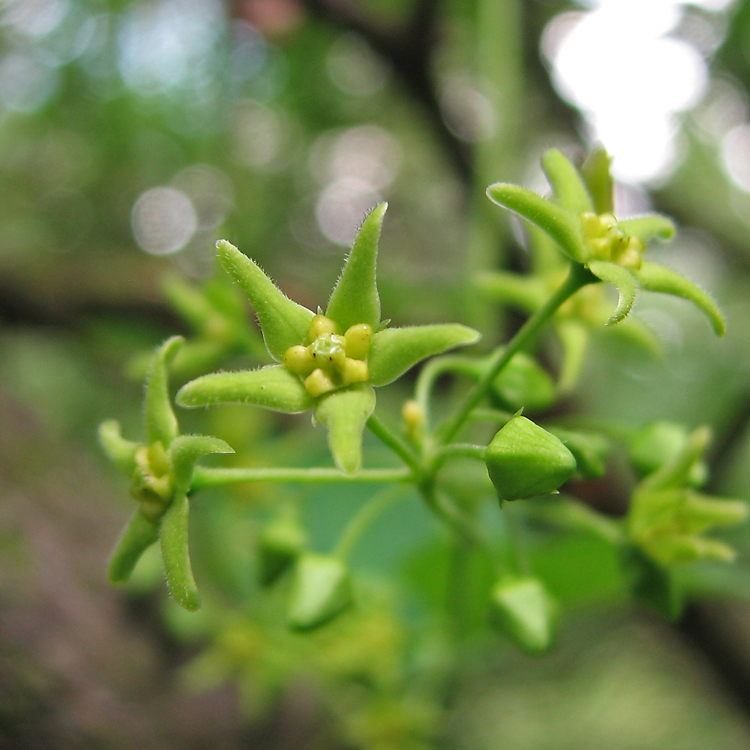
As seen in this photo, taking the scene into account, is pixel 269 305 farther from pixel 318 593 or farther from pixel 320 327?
pixel 318 593

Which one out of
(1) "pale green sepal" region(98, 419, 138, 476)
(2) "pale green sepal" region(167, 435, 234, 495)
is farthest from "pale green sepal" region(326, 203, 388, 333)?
(1) "pale green sepal" region(98, 419, 138, 476)

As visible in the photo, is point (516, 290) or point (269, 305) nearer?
point (269, 305)

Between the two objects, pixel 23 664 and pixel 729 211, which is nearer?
pixel 23 664

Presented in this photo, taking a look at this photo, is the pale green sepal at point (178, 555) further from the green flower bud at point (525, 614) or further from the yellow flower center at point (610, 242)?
the yellow flower center at point (610, 242)

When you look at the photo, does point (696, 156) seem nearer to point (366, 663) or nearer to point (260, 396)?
point (366, 663)

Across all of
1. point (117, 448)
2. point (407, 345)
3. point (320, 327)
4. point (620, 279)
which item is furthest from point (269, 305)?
point (620, 279)

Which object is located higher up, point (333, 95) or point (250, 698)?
point (333, 95)

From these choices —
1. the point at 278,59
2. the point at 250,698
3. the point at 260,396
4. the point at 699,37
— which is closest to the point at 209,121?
the point at 278,59
